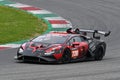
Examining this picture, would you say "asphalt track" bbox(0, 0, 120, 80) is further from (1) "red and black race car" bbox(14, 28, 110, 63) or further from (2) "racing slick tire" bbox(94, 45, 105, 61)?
(1) "red and black race car" bbox(14, 28, 110, 63)

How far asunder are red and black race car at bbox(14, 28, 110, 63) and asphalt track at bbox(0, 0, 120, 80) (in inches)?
13.1

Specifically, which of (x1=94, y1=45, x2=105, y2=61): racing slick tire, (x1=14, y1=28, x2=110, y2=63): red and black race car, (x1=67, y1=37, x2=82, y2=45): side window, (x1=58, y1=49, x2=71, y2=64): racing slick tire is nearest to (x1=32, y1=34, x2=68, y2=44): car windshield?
(x1=14, y1=28, x2=110, y2=63): red and black race car

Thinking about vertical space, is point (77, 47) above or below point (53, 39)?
below

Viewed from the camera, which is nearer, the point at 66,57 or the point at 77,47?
the point at 66,57

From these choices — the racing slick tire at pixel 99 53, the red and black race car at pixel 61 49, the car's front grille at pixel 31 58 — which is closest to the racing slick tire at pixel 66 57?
the red and black race car at pixel 61 49

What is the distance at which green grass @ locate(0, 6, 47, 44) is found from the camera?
82.0 ft

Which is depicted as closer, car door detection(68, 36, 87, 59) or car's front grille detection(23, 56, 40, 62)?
car's front grille detection(23, 56, 40, 62)

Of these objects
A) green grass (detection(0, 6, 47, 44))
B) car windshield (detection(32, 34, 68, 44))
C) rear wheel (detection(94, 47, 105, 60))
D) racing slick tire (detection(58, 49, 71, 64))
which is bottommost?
green grass (detection(0, 6, 47, 44))

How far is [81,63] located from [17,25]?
9.20m

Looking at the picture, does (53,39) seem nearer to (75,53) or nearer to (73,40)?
(73,40)

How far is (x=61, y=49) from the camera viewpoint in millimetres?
18625

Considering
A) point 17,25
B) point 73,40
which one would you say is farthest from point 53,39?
point 17,25

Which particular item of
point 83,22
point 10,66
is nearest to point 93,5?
point 83,22

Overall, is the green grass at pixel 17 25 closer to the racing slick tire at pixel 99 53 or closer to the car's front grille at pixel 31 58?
the racing slick tire at pixel 99 53
